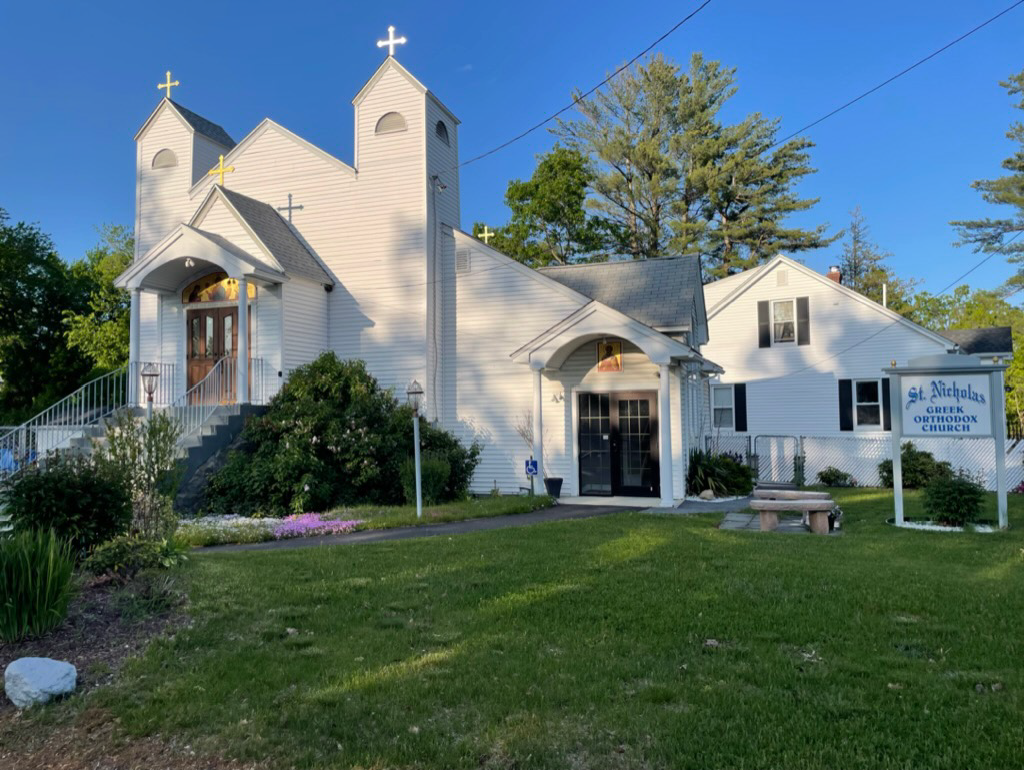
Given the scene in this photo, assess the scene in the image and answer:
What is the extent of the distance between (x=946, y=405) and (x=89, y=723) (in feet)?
36.5

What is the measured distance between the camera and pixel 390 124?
16766 millimetres

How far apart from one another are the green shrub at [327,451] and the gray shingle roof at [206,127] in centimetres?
823

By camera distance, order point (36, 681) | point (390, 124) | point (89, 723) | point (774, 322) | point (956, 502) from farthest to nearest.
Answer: point (774, 322), point (390, 124), point (956, 502), point (36, 681), point (89, 723)

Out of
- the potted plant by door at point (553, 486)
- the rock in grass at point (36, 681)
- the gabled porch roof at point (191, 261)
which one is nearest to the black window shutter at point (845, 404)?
the potted plant by door at point (553, 486)

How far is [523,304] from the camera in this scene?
16.0m

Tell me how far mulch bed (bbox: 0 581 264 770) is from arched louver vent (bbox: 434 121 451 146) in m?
14.2

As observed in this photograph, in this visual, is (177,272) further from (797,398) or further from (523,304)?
(797,398)

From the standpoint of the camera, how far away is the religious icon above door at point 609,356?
15.0 meters

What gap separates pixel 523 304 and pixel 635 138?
23.4 meters

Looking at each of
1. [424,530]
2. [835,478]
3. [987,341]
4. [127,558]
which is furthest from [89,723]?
[987,341]

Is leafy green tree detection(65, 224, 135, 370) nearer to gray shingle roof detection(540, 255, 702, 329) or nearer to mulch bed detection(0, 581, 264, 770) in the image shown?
gray shingle roof detection(540, 255, 702, 329)

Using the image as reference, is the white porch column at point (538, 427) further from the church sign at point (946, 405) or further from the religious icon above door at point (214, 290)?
the church sign at point (946, 405)

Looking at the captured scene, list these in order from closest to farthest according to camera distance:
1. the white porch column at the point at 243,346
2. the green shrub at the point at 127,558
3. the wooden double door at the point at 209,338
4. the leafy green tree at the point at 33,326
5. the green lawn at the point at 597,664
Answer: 1. the green lawn at the point at 597,664
2. the green shrub at the point at 127,558
3. the white porch column at the point at 243,346
4. the wooden double door at the point at 209,338
5. the leafy green tree at the point at 33,326

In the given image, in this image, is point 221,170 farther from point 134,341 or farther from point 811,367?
point 811,367
